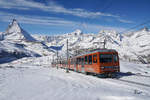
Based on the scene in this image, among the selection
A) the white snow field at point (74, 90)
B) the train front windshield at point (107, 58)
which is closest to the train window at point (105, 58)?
the train front windshield at point (107, 58)

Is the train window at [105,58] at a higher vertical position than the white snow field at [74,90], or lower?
higher

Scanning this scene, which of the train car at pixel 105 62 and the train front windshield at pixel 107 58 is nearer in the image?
the train car at pixel 105 62

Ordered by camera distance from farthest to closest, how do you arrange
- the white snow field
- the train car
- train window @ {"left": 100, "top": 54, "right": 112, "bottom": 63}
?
train window @ {"left": 100, "top": 54, "right": 112, "bottom": 63} < the train car < the white snow field

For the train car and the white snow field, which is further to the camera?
the train car

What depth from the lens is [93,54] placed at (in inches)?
767

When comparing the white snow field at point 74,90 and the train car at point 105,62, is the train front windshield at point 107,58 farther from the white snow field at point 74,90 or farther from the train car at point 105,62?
the white snow field at point 74,90

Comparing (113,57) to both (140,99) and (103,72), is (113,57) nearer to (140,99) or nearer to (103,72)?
(103,72)

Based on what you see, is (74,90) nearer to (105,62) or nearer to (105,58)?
(105,62)

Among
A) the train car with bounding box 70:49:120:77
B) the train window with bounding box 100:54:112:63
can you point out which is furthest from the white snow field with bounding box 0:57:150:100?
the train window with bounding box 100:54:112:63

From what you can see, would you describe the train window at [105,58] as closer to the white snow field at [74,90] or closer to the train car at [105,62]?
the train car at [105,62]

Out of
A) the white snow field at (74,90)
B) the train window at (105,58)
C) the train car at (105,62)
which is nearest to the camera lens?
the white snow field at (74,90)

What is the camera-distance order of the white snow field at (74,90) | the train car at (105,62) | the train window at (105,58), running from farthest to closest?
the train window at (105,58)
the train car at (105,62)
the white snow field at (74,90)

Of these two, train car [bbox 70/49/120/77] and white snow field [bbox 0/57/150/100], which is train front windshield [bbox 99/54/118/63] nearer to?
train car [bbox 70/49/120/77]

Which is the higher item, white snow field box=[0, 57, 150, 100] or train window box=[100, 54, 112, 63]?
train window box=[100, 54, 112, 63]
